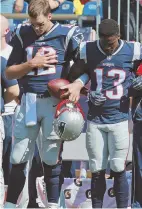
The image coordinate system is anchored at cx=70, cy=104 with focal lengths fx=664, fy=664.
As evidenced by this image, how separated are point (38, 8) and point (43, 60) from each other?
18.0 inches

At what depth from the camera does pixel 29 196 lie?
692 centimetres

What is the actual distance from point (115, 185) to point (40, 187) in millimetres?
1030

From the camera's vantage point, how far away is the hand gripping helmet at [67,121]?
5668 mm

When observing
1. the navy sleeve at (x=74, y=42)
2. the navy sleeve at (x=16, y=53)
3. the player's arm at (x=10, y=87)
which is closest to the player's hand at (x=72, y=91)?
the navy sleeve at (x=74, y=42)

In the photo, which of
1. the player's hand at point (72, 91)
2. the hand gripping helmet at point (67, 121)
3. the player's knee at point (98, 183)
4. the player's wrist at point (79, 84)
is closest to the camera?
the hand gripping helmet at point (67, 121)

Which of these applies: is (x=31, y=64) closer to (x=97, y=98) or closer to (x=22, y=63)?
(x=22, y=63)

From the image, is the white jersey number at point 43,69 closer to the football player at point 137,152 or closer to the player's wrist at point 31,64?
the player's wrist at point 31,64

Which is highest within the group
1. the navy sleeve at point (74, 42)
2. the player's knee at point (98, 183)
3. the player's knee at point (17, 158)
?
the navy sleeve at point (74, 42)

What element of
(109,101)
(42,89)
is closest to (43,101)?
(42,89)

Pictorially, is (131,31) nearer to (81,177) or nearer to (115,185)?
A: (81,177)

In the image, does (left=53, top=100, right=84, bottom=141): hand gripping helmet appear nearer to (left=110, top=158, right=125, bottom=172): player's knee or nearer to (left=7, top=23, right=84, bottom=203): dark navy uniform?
(left=7, top=23, right=84, bottom=203): dark navy uniform

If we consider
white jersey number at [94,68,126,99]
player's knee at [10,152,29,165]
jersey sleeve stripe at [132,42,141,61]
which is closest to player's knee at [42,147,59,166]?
player's knee at [10,152,29,165]

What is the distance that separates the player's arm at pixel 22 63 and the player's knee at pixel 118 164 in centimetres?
106

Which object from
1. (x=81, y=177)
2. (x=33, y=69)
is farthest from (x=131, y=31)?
(x=33, y=69)
